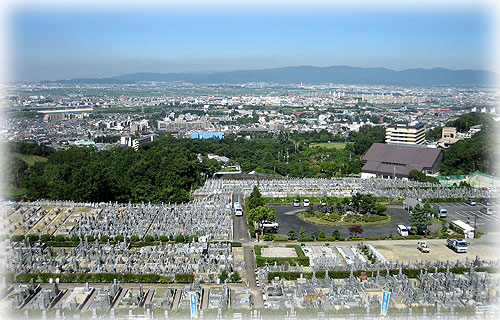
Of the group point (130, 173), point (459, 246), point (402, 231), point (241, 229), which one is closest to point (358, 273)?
point (459, 246)

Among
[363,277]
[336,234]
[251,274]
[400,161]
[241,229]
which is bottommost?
[241,229]

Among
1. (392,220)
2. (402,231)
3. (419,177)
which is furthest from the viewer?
(419,177)

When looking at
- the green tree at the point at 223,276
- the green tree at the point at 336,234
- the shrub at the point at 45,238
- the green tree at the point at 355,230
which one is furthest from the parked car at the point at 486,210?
the shrub at the point at 45,238

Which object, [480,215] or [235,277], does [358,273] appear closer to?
[235,277]

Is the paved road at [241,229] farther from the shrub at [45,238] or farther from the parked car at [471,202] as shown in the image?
the parked car at [471,202]

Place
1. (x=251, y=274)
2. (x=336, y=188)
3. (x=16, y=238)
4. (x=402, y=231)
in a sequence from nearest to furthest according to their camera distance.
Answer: (x=251, y=274)
(x=16, y=238)
(x=402, y=231)
(x=336, y=188)

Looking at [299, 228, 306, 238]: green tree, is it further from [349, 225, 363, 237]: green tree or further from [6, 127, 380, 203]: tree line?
[6, 127, 380, 203]: tree line

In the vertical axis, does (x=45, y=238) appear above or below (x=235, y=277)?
below

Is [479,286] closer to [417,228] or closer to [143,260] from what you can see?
[417,228]

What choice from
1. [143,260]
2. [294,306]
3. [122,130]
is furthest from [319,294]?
[122,130]
